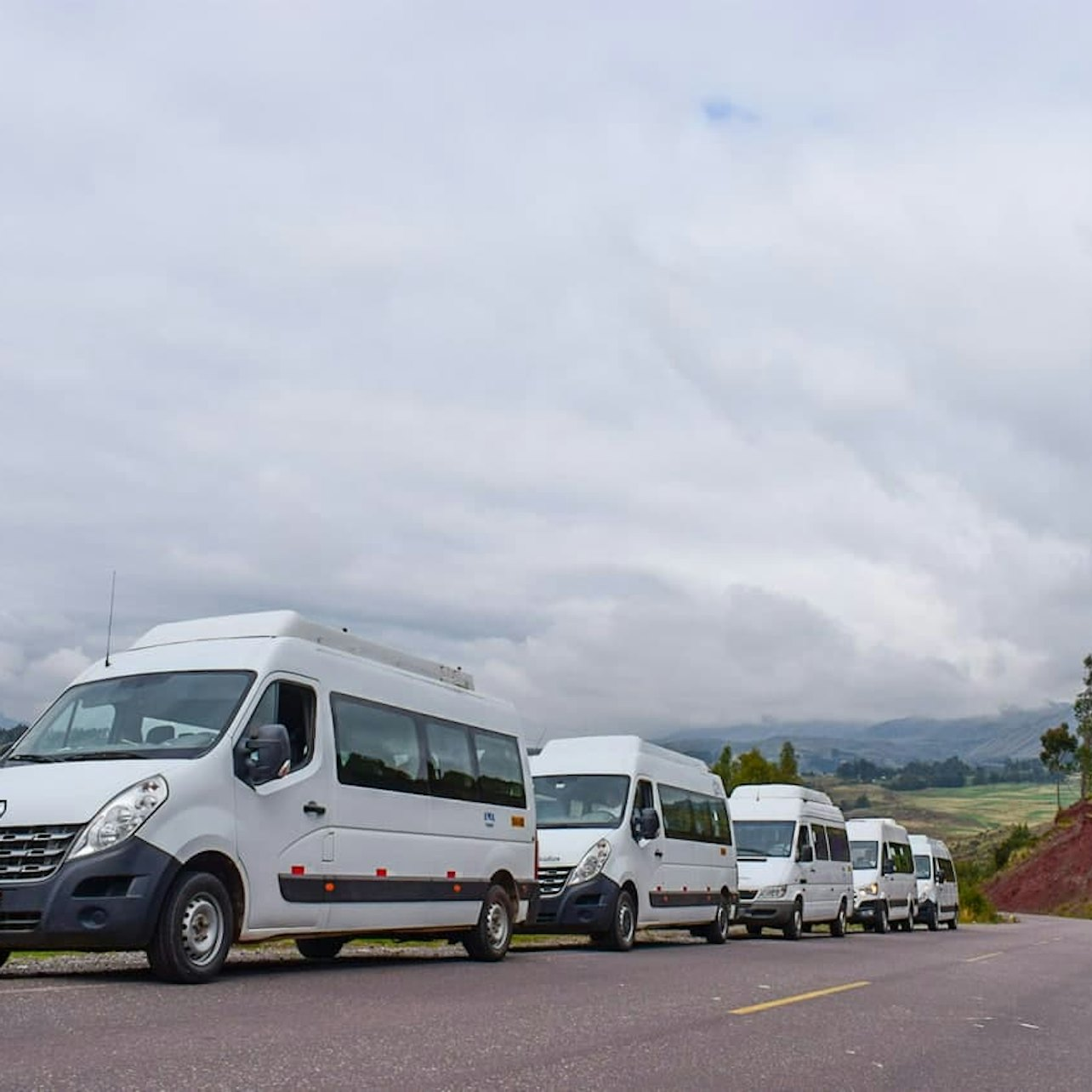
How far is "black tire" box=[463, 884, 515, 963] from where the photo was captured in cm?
1555

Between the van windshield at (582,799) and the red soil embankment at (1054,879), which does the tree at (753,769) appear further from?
the van windshield at (582,799)

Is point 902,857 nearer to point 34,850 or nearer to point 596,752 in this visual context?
point 596,752

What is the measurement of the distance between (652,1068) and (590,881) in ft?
36.0

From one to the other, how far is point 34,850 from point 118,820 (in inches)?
23.6

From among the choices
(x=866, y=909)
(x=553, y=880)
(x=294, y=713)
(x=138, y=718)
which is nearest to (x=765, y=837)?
(x=866, y=909)

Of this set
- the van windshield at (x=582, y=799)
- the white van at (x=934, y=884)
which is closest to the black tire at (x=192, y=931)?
the van windshield at (x=582, y=799)

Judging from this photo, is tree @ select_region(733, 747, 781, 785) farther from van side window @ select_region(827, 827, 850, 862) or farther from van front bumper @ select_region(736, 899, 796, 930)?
van front bumper @ select_region(736, 899, 796, 930)

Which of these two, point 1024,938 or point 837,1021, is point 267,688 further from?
point 1024,938

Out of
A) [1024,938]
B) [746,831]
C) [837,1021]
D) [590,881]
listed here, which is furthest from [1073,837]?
[837,1021]

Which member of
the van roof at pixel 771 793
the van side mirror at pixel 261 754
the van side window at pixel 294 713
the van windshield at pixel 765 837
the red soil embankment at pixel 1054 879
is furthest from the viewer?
the red soil embankment at pixel 1054 879

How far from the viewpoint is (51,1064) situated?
6.84 m

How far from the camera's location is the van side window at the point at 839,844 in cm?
3111

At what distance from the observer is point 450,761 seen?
15.4m

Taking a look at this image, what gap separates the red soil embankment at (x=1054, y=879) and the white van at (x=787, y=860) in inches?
2453
